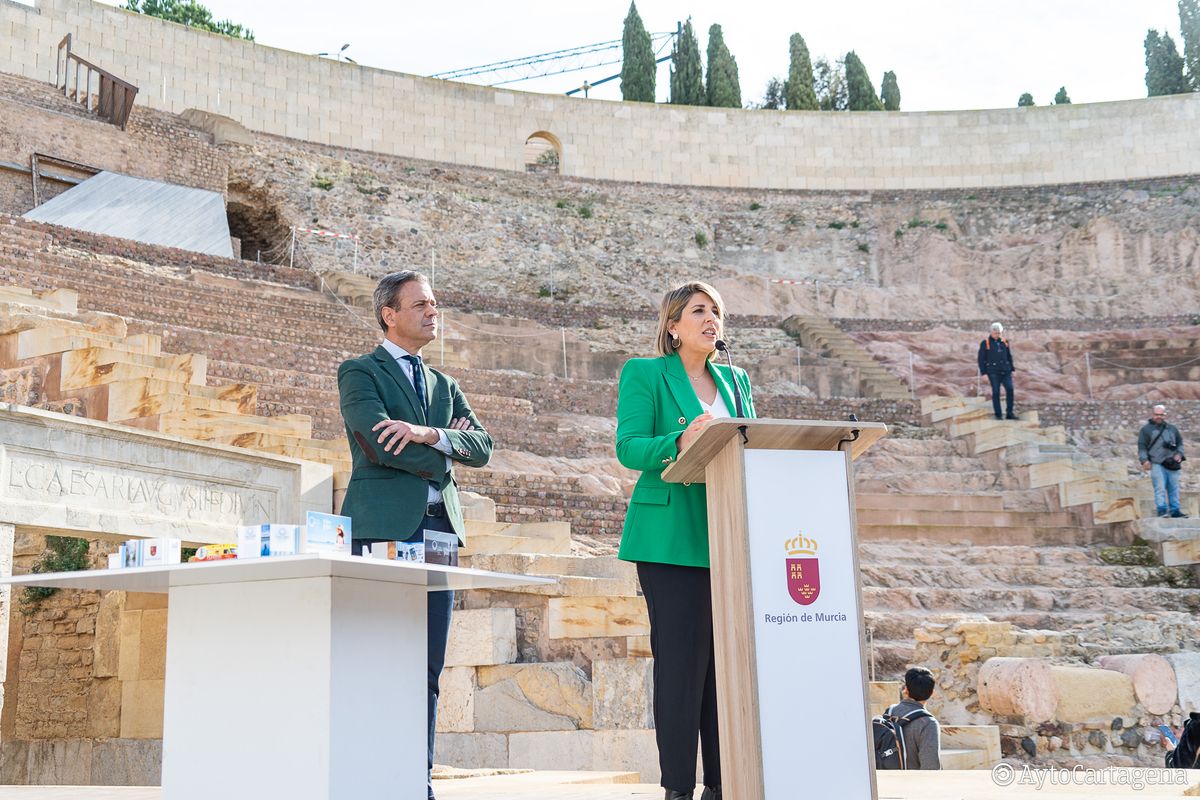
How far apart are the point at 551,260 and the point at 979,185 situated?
11.0 meters

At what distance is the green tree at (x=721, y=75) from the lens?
122ft

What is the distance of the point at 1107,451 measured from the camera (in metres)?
16.7

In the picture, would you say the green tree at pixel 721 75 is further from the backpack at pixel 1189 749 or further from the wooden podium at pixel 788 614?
the wooden podium at pixel 788 614

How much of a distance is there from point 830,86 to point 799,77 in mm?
7208

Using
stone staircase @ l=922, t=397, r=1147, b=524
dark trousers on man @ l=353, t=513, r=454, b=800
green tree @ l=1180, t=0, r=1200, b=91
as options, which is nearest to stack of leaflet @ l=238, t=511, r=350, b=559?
dark trousers on man @ l=353, t=513, r=454, b=800

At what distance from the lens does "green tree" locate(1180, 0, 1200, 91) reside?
1495 inches

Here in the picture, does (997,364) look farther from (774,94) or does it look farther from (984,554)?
(774,94)

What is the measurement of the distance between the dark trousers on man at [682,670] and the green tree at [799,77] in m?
34.1

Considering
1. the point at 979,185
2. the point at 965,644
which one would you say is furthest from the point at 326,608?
the point at 979,185

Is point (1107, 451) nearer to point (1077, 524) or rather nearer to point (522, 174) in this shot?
point (1077, 524)

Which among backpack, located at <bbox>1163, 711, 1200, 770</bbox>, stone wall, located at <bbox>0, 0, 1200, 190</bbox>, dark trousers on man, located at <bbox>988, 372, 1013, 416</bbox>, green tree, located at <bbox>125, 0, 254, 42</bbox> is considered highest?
green tree, located at <bbox>125, 0, 254, 42</bbox>

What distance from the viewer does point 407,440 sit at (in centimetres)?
402

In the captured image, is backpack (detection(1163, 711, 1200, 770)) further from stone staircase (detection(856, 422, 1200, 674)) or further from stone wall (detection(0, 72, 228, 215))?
stone wall (detection(0, 72, 228, 215))

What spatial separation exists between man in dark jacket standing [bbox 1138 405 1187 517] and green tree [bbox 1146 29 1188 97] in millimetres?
28029
